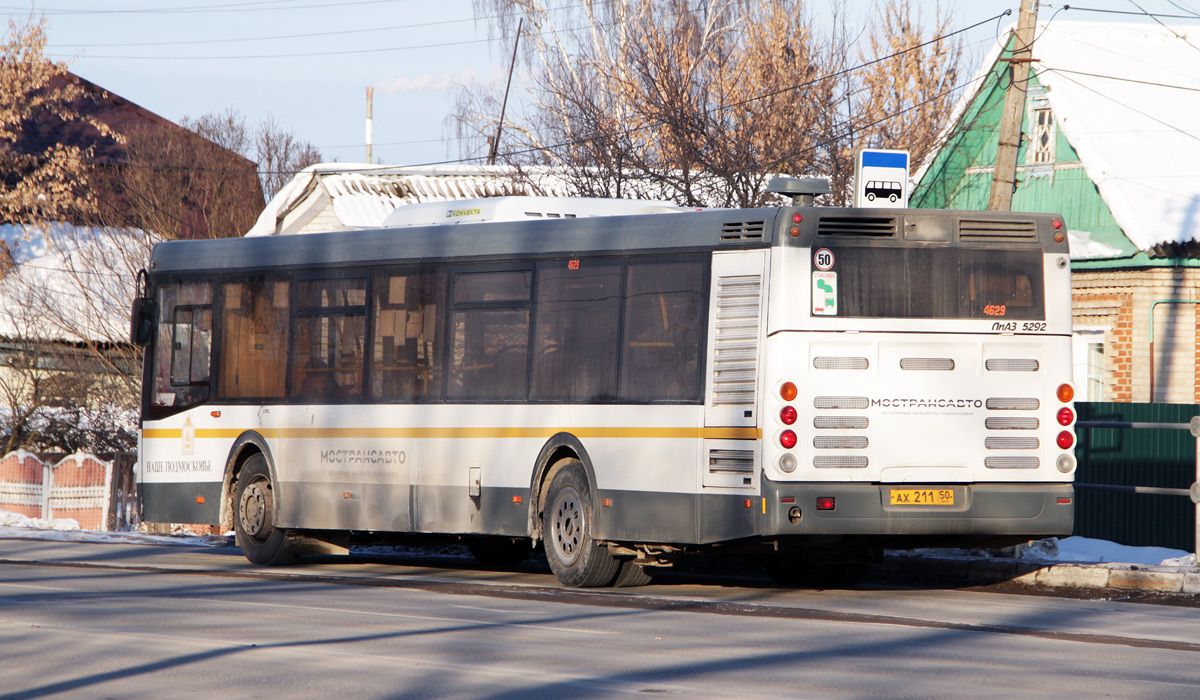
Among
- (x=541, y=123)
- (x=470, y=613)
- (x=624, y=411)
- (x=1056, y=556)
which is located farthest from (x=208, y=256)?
(x=541, y=123)

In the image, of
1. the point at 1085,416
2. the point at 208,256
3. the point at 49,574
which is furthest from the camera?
the point at 1085,416

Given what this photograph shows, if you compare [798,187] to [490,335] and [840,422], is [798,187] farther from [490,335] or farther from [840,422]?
[490,335]

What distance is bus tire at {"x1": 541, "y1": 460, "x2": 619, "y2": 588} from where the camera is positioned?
42.9 feet

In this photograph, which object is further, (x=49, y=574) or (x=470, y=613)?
(x=49, y=574)

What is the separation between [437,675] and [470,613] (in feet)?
9.68

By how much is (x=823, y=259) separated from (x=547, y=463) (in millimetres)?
3041

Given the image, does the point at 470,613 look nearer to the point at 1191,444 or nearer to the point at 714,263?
the point at 714,263

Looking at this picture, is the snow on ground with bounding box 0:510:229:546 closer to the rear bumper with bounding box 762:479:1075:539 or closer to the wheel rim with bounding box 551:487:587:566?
the wheel rim with bounding box 551:487:587:566

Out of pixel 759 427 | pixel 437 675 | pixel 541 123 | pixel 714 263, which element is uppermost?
pixel 541 123

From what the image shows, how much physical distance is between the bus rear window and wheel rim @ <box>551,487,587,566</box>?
2.79m

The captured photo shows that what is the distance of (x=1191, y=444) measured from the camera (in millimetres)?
17062

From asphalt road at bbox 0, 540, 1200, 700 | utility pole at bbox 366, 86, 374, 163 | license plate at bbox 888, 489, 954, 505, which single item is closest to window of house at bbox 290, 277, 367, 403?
asphalt road at bbox 0, 540, 1200, 700

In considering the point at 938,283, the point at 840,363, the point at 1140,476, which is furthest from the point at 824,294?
the point at 1140,476

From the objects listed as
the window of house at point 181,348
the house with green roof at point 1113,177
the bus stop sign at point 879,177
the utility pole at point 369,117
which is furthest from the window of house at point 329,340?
the utility pole at point 369,117
